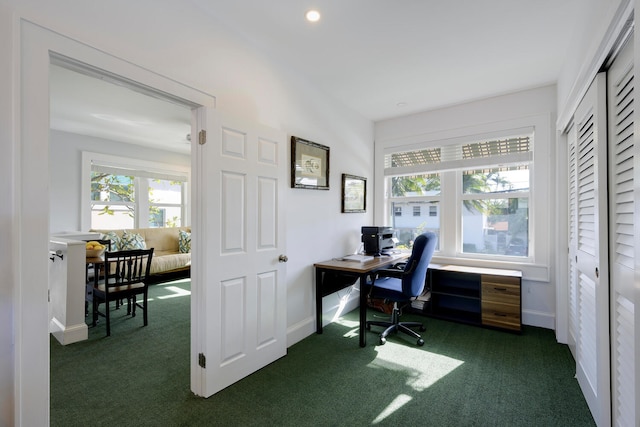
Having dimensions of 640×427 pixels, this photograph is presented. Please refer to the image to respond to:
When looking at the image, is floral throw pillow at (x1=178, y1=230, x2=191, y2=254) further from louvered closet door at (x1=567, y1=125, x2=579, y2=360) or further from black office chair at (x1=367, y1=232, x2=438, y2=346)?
louvered closet door at (x1=567, y1=125, x2=579, y2=360)

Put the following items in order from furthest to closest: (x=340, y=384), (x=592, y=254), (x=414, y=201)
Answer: (x=414, y=201) < (x=340, y=384) < (x=592, y=254)

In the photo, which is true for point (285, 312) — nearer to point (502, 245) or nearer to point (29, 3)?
point (29, 3)

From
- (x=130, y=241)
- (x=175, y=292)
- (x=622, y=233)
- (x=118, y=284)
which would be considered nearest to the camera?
(x=622, y=233)

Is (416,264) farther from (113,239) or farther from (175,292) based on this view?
(113,239)

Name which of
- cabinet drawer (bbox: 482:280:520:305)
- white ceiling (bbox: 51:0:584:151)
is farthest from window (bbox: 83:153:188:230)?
cabinet drawer (bbox: 482:280:520:305)

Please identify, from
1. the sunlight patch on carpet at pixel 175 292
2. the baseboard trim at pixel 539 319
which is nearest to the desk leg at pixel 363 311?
the baseboard trim at pixel 539 319

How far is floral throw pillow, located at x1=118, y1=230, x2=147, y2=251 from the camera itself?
504cm

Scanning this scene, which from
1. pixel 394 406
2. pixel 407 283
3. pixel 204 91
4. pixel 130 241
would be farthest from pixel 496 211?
pixel 130 241

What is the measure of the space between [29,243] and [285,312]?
179 cm

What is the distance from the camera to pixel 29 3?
134 centimetres

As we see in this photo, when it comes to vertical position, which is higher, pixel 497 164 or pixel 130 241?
pixel 497 164

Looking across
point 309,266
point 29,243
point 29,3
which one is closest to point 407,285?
point 309,266

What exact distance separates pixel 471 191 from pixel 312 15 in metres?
2.85

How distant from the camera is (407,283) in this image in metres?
2.85
